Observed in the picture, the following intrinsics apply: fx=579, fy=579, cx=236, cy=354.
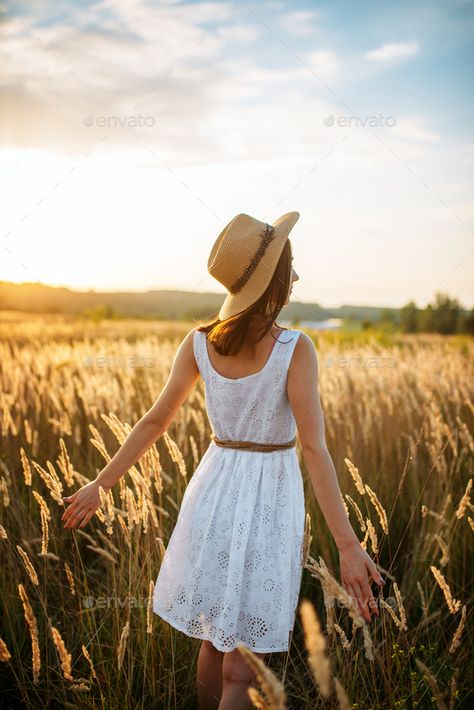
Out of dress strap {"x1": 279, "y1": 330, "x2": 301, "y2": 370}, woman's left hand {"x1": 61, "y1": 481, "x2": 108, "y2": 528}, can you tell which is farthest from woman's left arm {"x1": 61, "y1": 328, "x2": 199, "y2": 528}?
dress strap {"x1": 279, "y1": 330, "x2": 301, "y2": 370}

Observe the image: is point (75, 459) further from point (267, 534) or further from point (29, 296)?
point (29, 296)

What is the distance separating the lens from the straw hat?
1824 millimetres

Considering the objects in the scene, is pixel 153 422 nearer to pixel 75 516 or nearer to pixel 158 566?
pixel 75 516

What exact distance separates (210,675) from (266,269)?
138 centimetres

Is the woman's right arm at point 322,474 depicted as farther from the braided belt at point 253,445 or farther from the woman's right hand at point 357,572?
the braided belt at point 253,445

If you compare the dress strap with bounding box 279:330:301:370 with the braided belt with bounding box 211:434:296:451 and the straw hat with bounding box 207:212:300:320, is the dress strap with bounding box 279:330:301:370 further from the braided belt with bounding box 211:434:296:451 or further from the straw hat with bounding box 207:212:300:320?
the braided belt with bounding box 211:434:296:451

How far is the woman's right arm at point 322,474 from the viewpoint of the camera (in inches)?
65.3

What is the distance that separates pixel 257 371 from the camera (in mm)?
1867

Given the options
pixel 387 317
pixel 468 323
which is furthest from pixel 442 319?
pixel 387 317

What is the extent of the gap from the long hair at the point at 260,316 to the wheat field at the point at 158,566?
0.50 metres

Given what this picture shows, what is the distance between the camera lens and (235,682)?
5.79ft

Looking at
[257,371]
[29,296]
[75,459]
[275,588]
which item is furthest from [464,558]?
[29,296]

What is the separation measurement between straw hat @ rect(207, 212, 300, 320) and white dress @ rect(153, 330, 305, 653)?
177 millimetres

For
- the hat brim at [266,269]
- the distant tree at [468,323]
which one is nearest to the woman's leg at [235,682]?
the hat brim at [266,269]
